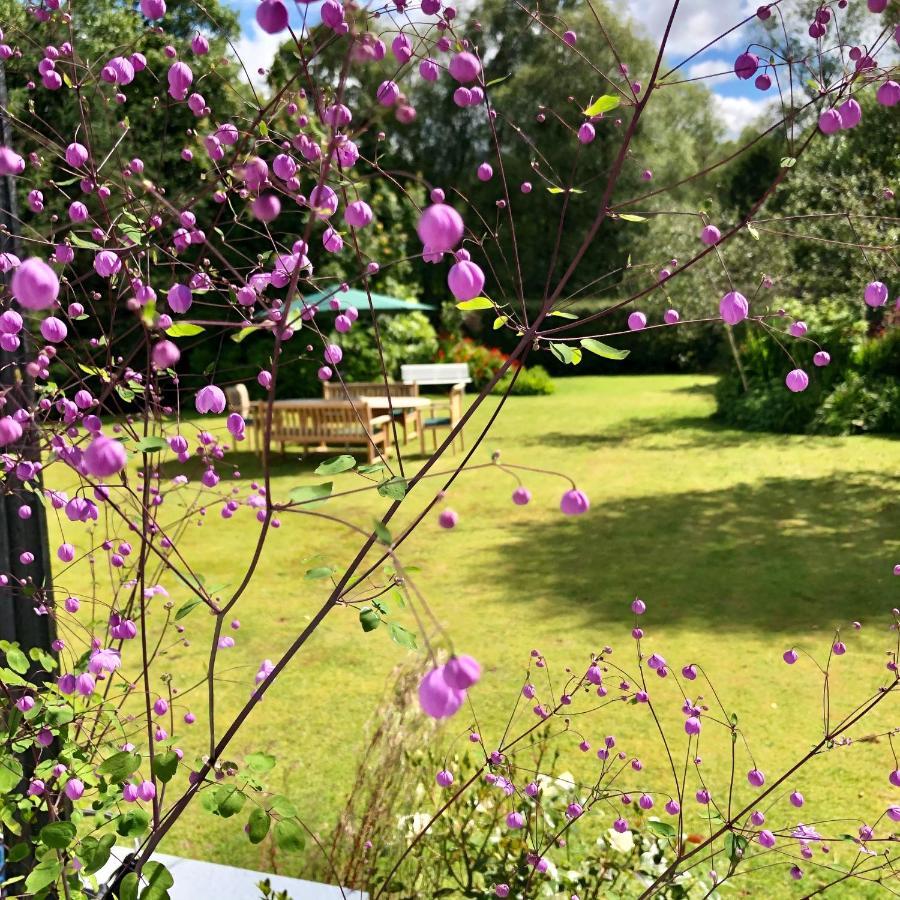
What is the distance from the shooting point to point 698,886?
86.5 inches

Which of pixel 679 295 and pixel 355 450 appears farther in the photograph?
pixel 679 295

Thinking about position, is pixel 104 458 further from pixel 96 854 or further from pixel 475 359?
pixel 475 359

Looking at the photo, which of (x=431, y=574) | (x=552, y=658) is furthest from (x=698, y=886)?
(x=431, y=574)

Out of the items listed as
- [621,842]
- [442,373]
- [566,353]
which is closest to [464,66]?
[566,353]

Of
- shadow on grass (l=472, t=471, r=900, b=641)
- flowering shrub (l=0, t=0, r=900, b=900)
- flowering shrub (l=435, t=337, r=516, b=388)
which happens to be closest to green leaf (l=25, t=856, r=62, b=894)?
flowering shrub (l=0, t=0, r=900, b=900)

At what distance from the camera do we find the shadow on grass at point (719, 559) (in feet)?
15.8

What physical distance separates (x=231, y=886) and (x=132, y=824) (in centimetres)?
89

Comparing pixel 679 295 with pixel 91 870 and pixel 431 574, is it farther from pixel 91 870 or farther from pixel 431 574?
pixel 91 870

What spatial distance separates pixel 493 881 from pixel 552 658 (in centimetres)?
215

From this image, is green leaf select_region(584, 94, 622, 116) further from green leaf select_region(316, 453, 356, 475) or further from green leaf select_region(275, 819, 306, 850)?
green leaf select_region(275, 819, 306, 850)

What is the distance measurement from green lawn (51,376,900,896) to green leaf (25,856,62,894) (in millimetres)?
1368

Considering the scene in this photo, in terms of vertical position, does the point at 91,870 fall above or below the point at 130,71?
below

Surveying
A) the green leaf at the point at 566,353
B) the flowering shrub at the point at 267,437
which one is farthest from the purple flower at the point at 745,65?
the green leaf at the point at 566,353

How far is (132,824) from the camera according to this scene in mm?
1378
